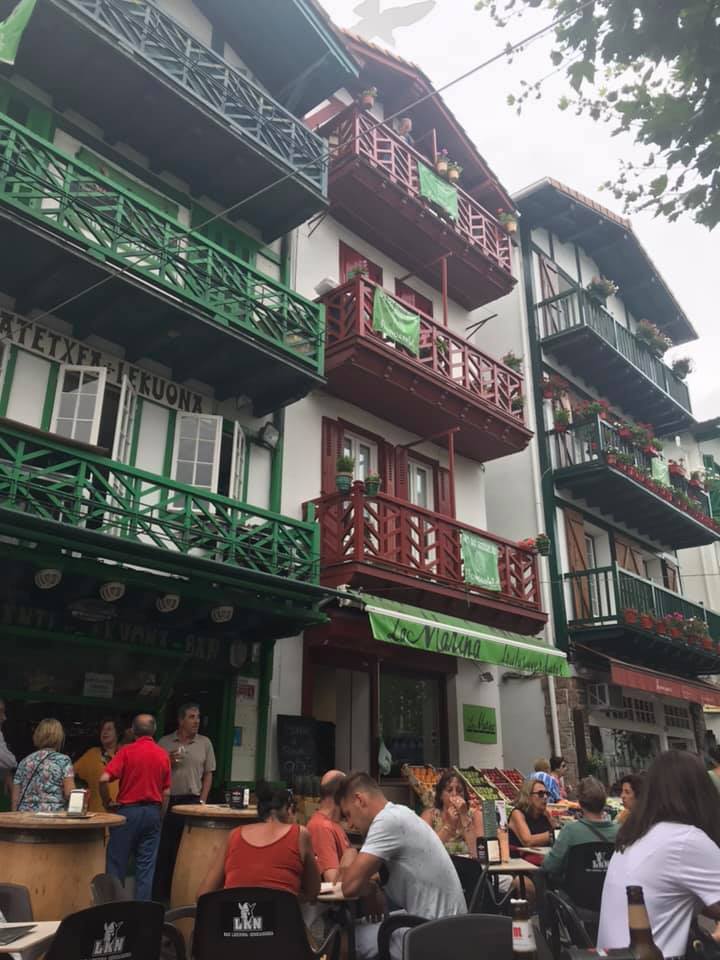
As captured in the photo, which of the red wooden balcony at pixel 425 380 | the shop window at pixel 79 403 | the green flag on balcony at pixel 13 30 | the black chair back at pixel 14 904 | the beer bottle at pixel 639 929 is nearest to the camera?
the beer bottle at pixel 639 929

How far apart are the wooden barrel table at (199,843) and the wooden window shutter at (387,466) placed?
778 centimetres

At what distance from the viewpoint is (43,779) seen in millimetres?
7418

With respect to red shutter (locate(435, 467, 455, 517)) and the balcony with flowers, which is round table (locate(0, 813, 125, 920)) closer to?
red shutter (locate(435, 467, 455, 517))

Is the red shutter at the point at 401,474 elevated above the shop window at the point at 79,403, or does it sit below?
above

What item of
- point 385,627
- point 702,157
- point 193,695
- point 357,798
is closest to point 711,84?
point 702,157

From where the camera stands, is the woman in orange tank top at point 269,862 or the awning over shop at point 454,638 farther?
the awning over shop at point 454,638

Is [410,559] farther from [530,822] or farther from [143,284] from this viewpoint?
[143,284]

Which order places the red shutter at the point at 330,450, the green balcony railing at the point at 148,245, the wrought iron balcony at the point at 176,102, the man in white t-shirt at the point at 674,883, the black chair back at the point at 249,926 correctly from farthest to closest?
the red shutter at the point at 330,450 → the wrought iron balcony at the point at 176,102 → the green balcony railing at the point at 148,245 → the black chair back at the point at 249,926 → the man in white t-shirt at the point at 674,883

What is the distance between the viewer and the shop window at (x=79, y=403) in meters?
10.1

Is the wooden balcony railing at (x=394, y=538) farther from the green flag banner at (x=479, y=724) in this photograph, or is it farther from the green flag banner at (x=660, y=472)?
the green flag banner at (x=660, y=472)

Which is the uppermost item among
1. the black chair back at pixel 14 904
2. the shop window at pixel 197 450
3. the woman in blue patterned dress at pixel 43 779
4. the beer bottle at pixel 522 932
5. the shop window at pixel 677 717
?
the shop window at pixel 197 450

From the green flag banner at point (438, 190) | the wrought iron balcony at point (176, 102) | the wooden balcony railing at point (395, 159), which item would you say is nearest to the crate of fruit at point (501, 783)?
the wrought iron balcony at point (176, 102)

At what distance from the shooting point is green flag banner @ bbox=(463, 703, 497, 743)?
14688 mm

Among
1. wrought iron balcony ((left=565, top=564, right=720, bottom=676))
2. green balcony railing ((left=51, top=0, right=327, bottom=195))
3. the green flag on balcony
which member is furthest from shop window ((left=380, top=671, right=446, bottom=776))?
the green flag on balcony
